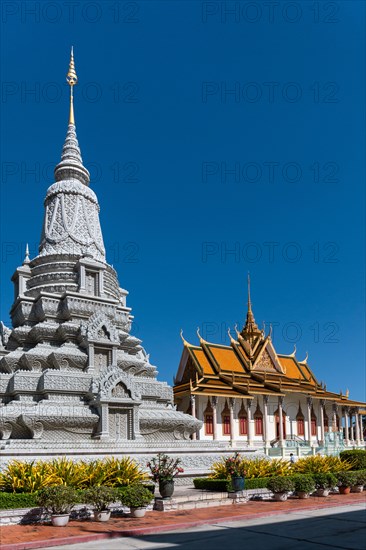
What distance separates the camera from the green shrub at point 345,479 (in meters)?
17.7

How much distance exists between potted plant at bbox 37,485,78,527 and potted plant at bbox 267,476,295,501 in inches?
262

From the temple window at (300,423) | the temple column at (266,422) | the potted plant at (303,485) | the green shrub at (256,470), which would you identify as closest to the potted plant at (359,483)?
the green shrub at (256,470)

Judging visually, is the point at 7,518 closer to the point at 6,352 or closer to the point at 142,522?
the point at 142,522

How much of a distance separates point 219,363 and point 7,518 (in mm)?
30471

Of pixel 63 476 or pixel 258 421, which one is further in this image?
A: pixel 258 421

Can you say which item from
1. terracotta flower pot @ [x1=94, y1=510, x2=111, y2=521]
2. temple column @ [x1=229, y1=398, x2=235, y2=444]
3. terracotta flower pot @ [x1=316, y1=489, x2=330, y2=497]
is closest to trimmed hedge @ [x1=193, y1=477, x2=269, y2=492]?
terracotta flower pot @ [x1=316, y1=489, x2=330, y2=497]

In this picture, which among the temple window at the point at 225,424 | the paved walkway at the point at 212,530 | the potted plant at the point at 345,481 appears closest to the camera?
the paved walkway at the point at 212,530

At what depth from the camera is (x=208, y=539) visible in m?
10.5

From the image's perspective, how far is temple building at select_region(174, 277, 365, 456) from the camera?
3775cm

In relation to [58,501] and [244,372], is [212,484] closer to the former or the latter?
[58,501]

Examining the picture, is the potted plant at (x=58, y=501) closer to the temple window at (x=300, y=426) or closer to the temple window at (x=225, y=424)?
the temple window at (x=225, y=424)

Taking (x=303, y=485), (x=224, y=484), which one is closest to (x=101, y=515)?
(x=224, y=484)

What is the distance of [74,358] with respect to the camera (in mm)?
20875

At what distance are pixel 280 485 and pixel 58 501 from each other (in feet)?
23.5
